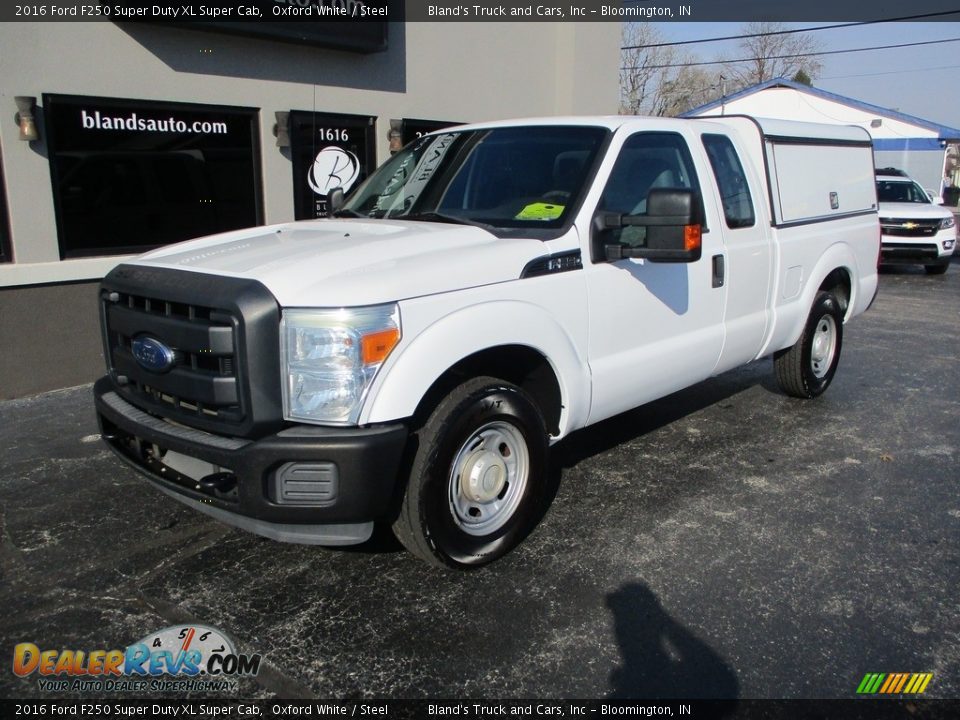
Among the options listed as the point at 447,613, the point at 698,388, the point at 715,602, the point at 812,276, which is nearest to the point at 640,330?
the point at 715,602

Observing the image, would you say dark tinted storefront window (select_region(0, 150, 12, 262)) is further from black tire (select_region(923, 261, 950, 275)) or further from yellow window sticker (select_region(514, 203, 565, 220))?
black tire (select_region(923, 261, 950, 275))

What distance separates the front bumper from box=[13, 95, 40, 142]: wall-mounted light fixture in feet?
14.8

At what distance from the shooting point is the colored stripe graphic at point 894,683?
2.92m

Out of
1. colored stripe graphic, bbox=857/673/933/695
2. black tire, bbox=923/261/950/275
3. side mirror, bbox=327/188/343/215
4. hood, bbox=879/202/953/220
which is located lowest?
black tire, bbox=923/261/950/275

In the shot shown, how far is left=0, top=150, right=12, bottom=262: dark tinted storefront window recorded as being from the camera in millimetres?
6633

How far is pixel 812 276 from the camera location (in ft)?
19.5

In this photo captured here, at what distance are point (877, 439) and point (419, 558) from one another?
3526 millimetres

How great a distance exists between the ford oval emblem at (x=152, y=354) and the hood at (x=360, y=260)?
0.35 metres

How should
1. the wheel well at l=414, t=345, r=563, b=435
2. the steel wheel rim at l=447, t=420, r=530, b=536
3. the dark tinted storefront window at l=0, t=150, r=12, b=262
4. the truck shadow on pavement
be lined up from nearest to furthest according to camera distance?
the truck shadow on pavement, the wheel well at l=414, t=345, r=563, b=435, the steel wheel rim at l=447, t=420, r=530, b=536, the dark tinted storefront window at l=0, t=150, r=12, b=262

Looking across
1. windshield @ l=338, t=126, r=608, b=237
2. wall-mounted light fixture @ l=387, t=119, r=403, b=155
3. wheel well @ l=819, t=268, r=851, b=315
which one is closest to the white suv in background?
wheel well @ l=819, t=268, r=851, b=315

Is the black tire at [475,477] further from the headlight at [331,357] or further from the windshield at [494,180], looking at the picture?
the windshield at [494,180]

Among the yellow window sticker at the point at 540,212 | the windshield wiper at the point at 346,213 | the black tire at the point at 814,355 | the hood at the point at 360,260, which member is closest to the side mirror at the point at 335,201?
the windshield wiper at the point at 346,213

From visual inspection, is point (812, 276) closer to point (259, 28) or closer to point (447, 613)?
point (447, 613)

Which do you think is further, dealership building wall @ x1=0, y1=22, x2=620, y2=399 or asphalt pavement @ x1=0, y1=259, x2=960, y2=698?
dealership building wall @ x1=0, y1=22, x2=620, y2=399
